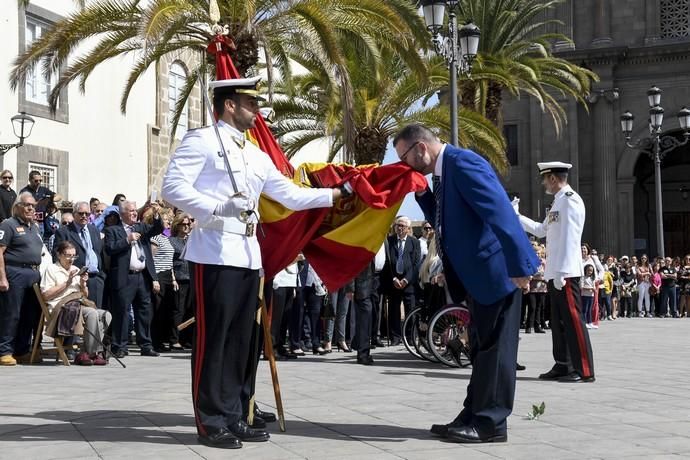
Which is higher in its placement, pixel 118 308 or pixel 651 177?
pixel 651 177

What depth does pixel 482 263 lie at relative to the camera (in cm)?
616

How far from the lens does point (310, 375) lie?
10117mm

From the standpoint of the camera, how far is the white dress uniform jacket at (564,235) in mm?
9539

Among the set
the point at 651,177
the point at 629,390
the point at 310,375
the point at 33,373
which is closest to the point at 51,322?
the point at 33,373

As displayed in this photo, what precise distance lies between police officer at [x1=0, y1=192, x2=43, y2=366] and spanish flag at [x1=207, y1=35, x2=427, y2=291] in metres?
5.82

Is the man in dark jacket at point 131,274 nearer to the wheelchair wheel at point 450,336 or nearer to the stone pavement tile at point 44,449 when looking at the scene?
the wheelchair wheel at point 450,336

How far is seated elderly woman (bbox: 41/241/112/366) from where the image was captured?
11.4m

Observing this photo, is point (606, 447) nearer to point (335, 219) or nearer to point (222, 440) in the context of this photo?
point (222, 440)

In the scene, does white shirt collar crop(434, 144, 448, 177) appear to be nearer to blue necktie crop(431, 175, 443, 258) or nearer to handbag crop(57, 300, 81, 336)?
blue necktie crop(431, 175, 443, 258)

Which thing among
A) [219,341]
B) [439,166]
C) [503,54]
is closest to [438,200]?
[439,166]

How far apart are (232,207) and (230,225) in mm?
151

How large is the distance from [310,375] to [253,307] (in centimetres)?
420

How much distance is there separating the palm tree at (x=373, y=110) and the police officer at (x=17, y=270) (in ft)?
29.8

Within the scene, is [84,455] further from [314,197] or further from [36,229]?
[36,229]
